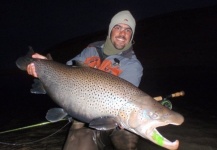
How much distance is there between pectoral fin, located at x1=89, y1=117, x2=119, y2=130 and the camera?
3025 mm

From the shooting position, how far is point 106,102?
321cm

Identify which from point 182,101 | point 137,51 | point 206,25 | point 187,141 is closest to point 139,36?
point 137,51

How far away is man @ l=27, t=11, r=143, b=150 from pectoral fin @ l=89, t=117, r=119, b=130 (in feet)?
3.89

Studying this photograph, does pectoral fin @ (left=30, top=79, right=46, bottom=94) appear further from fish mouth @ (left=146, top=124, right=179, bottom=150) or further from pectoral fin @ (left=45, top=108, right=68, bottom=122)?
fish mouth @ (left=146, top=124, right=179, bottom=150)

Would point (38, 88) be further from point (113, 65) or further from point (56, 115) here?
point (113, 65)

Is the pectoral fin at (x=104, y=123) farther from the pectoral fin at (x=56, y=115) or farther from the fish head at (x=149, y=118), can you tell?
the pectoral fin at (x=56, y=115)

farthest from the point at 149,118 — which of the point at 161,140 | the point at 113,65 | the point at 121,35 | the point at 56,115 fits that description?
the point at 121,35

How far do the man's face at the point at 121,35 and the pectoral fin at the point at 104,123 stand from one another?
1655mm

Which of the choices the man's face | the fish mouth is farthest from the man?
the fish mouth

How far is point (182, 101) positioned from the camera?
1048cm

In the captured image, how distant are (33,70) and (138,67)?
1.70 m

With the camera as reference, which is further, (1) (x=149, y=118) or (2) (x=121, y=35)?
(2) (x=121, y=35)

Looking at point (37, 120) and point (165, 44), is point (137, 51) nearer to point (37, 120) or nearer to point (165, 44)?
point (165, 44)

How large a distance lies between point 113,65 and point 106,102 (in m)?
1.24
